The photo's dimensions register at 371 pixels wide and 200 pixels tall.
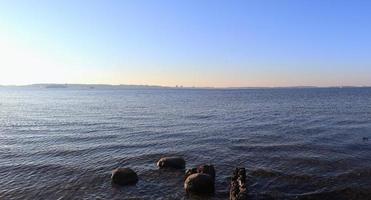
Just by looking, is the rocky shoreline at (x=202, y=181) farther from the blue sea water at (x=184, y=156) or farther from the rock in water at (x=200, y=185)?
the blue sea water at (x=184, y=156)

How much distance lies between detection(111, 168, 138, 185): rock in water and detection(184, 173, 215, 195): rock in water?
3852mm

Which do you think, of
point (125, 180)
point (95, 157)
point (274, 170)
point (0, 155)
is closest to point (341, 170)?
point (274, 170)

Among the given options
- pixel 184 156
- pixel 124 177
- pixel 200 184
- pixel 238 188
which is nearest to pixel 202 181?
pixel 200 184

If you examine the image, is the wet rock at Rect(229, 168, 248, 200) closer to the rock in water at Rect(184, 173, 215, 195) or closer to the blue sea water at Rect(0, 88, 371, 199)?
the blue sea water at Rect(0, 88, 371, 199)

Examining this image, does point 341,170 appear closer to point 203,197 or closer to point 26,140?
point 203,197

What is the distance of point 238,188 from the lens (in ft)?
73.7

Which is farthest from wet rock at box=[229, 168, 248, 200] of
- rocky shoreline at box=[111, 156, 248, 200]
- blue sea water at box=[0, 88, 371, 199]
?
blue sea water at box=[0, 88, 371, 199]

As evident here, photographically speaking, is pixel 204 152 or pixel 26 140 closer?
pixel 204 152

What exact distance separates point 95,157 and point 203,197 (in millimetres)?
13383

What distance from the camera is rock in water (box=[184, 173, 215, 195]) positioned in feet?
75.5

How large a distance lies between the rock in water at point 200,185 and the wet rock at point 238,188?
125 cm

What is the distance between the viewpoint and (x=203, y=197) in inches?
889

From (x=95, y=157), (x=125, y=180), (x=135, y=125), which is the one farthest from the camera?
(x=135, y=125)

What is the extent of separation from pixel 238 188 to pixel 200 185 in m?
2.13
